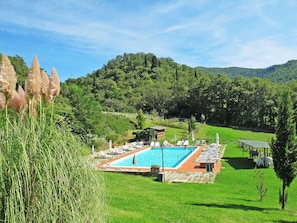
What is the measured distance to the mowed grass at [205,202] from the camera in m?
5.85

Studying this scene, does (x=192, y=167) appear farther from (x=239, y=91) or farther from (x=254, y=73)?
(x=254, y=73)

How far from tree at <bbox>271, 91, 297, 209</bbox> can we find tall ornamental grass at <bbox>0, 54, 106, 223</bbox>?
7100 millimetres

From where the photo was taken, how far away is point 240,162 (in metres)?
17.1

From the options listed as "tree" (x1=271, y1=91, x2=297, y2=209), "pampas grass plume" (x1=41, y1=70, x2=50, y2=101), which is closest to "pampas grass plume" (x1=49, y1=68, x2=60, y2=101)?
"pampas grass plume" (x1=41, y1=70, x2=50, y2=101)

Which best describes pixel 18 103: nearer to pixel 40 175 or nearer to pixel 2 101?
pixel 2 101

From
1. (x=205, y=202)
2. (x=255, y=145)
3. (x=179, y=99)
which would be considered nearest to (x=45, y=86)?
(x=205, y=202)

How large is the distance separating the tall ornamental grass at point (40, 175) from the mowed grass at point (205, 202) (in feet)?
Answer: 2.96

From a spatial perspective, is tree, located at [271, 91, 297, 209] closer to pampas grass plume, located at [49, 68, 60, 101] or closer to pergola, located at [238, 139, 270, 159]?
pampas grass plume, located at [49, 68, 60, 101]

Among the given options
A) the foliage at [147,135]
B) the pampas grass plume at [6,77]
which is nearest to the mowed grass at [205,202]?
the pampas grass plume at [6,77]

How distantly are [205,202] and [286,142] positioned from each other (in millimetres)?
2831

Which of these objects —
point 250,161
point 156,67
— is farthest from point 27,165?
point 156,67

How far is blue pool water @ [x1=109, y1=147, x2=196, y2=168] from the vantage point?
712 inches

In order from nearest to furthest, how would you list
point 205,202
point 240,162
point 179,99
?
point 205,202 → point 240,162 → point 179,99

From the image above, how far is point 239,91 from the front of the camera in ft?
138
